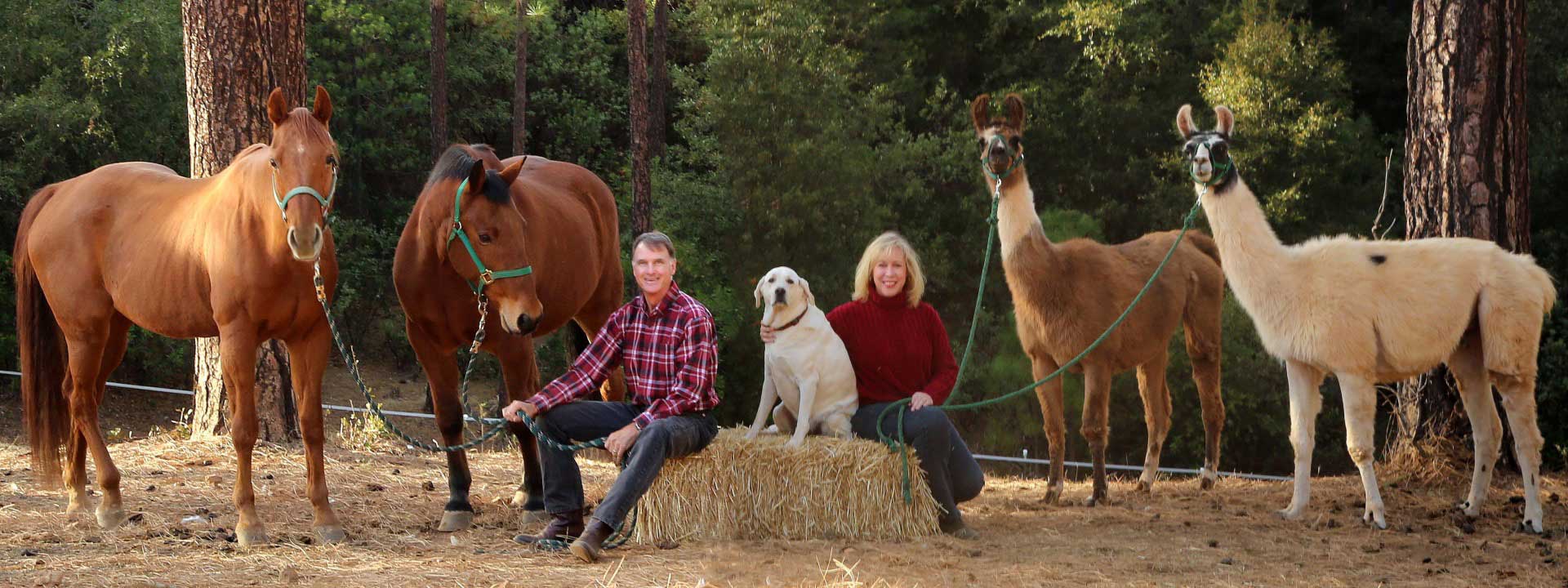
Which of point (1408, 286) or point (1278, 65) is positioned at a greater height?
point (1278, 65)

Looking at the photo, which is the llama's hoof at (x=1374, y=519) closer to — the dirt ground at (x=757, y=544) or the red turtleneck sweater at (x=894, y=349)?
the dirt ground at (x=757, y=544)

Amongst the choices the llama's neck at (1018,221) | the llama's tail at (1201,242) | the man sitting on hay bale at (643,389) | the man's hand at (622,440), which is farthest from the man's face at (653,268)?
the llama's tail at (1201,242)

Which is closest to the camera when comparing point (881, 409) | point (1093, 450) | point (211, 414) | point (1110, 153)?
point (881, 409)

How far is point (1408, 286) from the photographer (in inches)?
246

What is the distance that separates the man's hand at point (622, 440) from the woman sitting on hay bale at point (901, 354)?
0.95 metres

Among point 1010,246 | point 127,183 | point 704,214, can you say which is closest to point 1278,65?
point 704,214

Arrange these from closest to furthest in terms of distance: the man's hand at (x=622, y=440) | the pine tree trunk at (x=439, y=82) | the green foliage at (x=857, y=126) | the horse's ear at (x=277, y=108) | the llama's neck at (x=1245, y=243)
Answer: the horse's ear at (x=277, y=108) < the man's hand at (x=622, y=440) < the llama's neck at (x=1245, y=243) < the green foliage at (x=857, y=126) < the pine tree trunk at (x=439, y=82)

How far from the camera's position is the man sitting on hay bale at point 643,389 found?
5352 millimetres

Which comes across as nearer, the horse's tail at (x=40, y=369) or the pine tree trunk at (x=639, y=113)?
the horse's tail at (x=40, y=369)

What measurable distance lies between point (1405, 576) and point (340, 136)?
73.3 ft

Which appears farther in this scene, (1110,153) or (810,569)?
(1110,153)

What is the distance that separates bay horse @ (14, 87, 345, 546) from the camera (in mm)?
5215

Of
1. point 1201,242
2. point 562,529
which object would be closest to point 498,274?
point 562,529

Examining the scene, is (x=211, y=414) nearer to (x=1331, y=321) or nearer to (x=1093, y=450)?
(x=1093, y=450)
